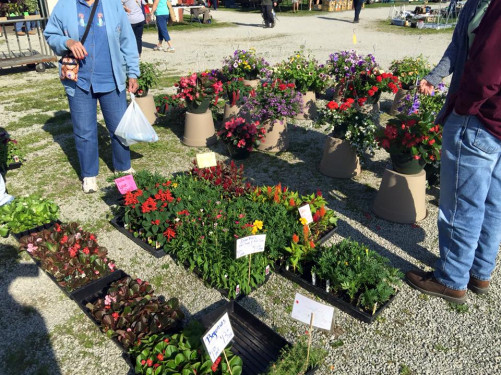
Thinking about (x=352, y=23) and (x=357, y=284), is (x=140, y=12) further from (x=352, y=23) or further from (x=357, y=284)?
(x=352, y=23)

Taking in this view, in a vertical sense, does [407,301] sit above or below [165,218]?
below

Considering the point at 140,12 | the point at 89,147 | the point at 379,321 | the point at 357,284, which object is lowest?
the point at 379,321

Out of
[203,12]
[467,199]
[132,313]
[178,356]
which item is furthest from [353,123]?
[203,12]

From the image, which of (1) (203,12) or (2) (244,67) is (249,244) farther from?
(1) (203,12)

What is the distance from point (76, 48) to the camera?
372cm

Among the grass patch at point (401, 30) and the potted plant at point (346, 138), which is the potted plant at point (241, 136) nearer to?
the potted plant at point (346, 138)

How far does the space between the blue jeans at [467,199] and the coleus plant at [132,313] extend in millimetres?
1939

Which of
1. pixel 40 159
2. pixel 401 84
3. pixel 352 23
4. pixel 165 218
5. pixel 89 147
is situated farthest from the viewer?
pixel 352 23

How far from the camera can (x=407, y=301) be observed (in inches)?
122

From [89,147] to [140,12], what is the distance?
5.71 meters

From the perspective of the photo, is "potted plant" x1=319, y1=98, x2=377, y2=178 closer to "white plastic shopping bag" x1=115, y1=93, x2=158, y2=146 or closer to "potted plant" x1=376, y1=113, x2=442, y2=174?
"potted plant" x1=376, y1=113, x2=442, y2=174

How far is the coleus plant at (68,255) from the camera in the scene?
10.2 feet

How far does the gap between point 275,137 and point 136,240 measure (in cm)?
258

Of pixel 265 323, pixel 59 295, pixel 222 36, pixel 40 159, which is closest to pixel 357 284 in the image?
pixel 265 323
